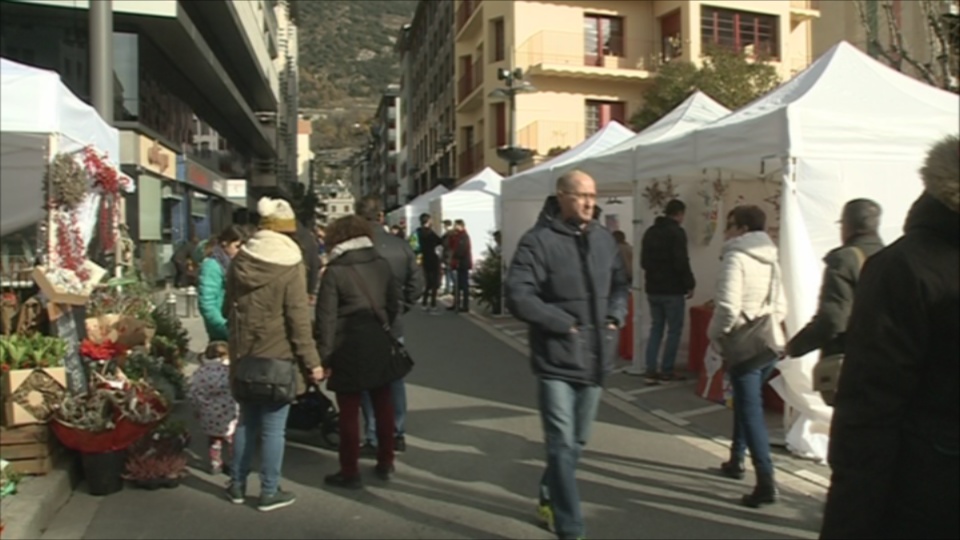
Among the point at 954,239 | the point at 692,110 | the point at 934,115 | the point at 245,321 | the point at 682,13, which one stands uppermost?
the point at 682,13

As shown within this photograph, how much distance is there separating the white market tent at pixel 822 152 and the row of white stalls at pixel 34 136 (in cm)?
547

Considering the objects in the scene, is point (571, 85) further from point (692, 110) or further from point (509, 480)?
point (509, 480)

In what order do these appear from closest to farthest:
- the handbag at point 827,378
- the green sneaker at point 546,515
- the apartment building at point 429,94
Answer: the handbag at point 827,378 → the green sneaker at point 546,515 → the apartment building at point 429,94

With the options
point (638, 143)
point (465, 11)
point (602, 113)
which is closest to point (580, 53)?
point (602, 113)

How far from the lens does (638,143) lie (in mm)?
10547

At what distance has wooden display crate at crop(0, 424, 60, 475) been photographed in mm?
5539

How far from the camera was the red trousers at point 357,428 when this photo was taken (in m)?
5.80

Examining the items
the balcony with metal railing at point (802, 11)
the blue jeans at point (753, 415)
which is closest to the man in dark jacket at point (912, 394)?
the blue jeans at point (753, 415)

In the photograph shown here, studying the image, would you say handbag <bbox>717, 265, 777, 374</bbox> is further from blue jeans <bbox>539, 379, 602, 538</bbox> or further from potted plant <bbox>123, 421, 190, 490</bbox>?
potted plant <bbox>123, 421, 190, 490</bbox>

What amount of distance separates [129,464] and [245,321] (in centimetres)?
145

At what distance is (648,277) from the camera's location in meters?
9.54

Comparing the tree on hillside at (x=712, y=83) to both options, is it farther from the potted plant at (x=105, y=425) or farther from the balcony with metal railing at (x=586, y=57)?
the potted plant at (x=105, y=425)

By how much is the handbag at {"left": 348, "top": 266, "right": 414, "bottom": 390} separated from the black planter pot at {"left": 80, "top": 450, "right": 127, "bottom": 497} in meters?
1.70

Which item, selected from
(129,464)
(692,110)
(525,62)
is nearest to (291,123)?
(525,62)
